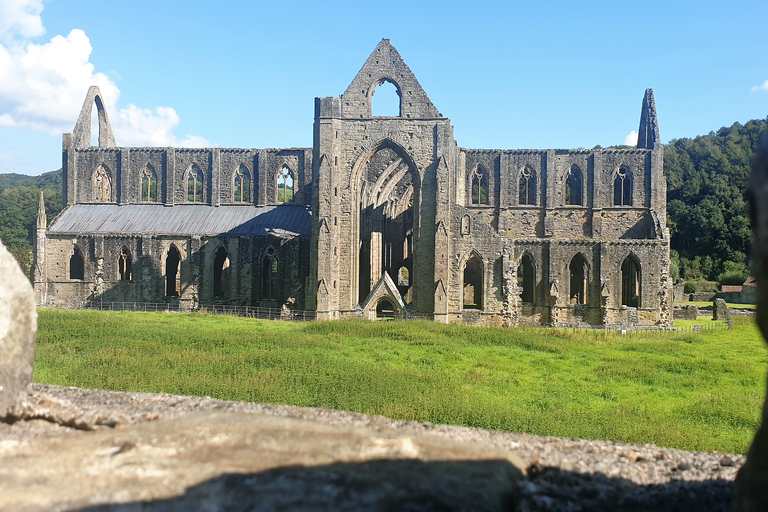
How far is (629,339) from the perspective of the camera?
2114 centimetres

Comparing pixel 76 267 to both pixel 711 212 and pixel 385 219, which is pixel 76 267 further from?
pixel 711 212

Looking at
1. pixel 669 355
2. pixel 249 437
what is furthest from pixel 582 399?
pixel 249 437

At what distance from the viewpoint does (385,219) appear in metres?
32.3

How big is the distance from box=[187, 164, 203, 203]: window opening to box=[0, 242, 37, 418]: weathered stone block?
3331 cm

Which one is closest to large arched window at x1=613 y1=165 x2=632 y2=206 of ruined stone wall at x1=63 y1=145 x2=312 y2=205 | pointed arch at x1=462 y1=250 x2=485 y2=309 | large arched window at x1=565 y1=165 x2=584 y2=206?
large arched window at x1=565 y1=165 x2=584 y2=206

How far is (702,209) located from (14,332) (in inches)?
2606

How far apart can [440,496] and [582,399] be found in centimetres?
931

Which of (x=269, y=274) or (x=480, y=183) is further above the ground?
(x=480, y=183)

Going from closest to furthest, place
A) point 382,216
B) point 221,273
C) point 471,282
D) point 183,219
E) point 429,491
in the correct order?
point 429,491 → point 382,216 → point 221,273 → point 183,219 → point 471,282

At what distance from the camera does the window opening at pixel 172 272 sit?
3459cm

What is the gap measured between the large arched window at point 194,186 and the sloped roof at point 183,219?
0.69 meters

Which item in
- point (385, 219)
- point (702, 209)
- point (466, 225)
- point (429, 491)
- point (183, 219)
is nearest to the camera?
point (429, 491)

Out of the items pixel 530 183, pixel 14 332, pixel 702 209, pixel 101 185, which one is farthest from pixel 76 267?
pixel 702 209

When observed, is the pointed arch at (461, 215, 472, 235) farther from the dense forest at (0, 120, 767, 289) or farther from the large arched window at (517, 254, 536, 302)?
the dense forest at (0, 120, 767, 289)
